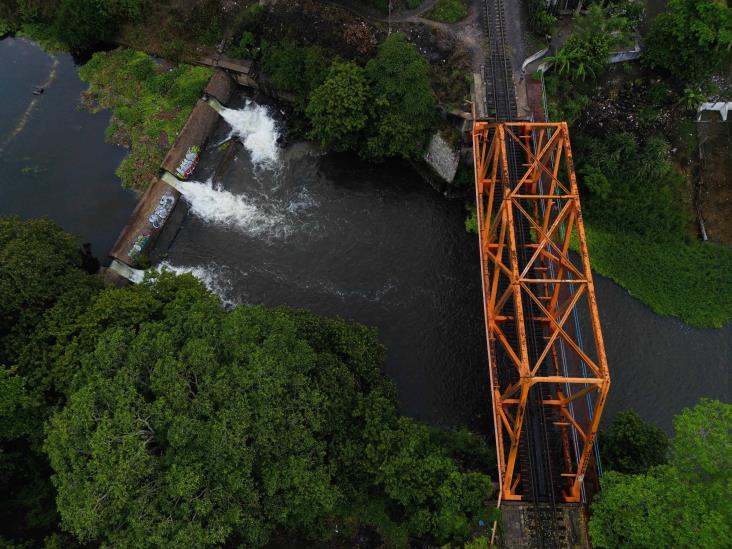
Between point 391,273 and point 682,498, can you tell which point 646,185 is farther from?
point 682,498

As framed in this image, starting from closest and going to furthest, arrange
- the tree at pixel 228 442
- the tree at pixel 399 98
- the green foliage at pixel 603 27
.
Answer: the tree at pixel 228 442, the green foliage at pixel 603 27, the tree at pixel 399 98

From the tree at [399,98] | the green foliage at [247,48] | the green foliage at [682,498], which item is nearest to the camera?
the green foliage at [682,498]

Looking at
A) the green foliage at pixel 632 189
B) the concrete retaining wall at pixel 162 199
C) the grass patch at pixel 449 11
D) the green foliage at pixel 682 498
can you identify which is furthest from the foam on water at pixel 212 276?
the grass patch at pixel 449 11

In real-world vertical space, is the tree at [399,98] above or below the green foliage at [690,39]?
below

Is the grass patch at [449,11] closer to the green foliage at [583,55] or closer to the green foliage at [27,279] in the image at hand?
the green foliage at [583,55]

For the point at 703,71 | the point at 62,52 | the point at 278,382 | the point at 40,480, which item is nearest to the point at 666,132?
the point at 703,71

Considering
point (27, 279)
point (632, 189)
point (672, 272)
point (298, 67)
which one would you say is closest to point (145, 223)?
point (27, 279)

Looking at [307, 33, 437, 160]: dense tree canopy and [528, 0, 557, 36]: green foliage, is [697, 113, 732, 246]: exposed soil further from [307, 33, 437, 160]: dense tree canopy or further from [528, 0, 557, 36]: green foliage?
[307, 33, 437, 160]: dense tree canopy
